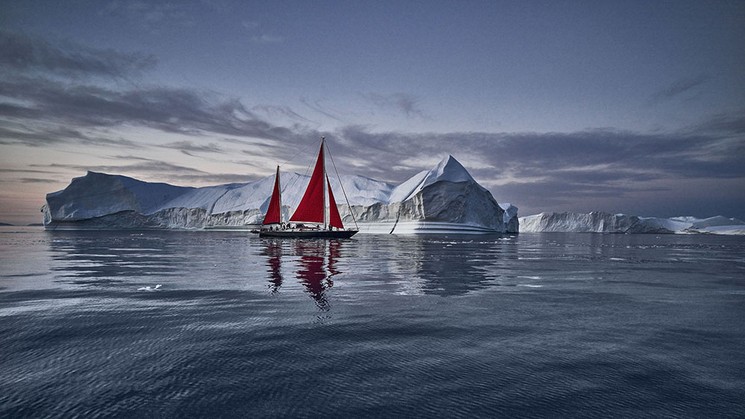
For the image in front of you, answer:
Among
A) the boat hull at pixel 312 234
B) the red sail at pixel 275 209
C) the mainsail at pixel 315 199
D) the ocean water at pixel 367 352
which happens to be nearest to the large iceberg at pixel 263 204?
the boat hull at pixel 312 234

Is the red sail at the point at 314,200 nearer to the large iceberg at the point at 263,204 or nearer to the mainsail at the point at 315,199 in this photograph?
the mainsail at the point at 315,199

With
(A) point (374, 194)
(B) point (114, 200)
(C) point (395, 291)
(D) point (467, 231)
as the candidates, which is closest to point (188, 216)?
(B) point (114, 200)

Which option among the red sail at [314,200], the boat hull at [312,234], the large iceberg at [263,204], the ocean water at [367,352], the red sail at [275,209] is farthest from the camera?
the large iceberg at [263,204]

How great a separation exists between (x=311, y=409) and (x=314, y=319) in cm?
442

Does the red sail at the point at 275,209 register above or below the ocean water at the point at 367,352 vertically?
above

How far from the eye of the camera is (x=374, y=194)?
398ft

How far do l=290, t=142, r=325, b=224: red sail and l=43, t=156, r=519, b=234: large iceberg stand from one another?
44.9m

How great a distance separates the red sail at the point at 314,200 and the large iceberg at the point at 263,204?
147 feet

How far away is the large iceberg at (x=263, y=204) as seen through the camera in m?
103

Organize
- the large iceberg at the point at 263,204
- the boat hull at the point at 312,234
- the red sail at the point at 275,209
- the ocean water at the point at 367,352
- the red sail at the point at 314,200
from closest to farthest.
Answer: the ocean water at the point at 367,352 < the red sail at the point at 314,200 < the boat hull at the point at 312,234 < the red sail at the point at 275,209 < the large iceberg at the point at 263,204

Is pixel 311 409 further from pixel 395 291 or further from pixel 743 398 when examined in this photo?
pixel 395 291

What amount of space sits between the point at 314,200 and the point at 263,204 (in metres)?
79.5

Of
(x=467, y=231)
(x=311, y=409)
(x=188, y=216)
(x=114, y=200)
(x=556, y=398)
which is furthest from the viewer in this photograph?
(x=188, y=216)

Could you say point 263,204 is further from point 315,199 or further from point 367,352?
point 367,352
